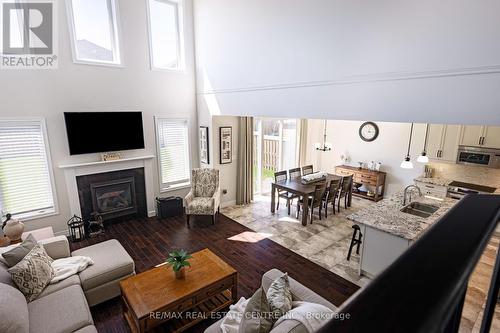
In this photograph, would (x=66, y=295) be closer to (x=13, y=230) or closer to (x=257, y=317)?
(x=13, y=230)

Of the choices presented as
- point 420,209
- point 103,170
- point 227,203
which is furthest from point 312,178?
point 103,170

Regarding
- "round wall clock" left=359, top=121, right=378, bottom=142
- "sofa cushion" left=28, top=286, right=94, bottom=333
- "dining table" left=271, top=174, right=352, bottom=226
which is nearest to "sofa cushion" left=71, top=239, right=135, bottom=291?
"sofa cushion" left=28, top=286, right=94, bottom=333

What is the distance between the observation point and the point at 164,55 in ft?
19.7

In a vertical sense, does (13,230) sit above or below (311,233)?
above

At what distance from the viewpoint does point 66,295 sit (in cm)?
295

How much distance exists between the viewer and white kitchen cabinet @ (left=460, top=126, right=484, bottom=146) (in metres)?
5.71

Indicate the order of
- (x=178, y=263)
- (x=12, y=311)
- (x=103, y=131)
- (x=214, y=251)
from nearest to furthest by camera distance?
(x=12, y=311)
(x=178, y=263)
(x=214, y=251)
(x=103, y=131)

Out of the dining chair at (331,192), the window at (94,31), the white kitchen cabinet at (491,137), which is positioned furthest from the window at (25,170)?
the white kitchen cabinet at (491,137)

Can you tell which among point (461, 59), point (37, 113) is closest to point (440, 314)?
point (461, 59)

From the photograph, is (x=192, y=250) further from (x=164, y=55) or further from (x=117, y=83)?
(x=164, y=55)

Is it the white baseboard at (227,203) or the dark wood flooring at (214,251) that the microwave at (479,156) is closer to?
the dark wood flooring at (214,251)

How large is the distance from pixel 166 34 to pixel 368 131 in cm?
589

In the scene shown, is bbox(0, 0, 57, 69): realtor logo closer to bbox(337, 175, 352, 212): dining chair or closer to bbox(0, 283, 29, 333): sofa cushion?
bbox(0, 283, 29, 333): sofa cushion

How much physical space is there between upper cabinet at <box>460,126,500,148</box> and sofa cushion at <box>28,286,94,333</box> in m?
7.44
